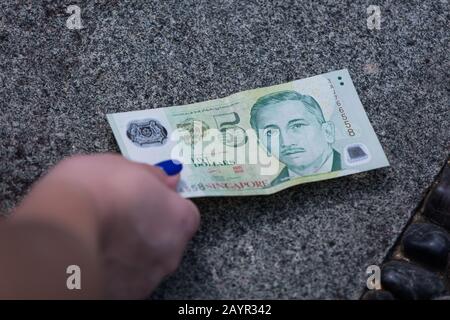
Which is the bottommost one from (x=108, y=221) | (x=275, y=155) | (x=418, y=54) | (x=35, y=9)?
(x=108, y=221)

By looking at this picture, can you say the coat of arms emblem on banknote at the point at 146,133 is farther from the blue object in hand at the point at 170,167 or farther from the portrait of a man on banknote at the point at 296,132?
the portrait of a man on banknote at the point at 296,132

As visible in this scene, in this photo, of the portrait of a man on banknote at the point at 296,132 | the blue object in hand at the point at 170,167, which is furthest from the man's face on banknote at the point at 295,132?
the blue object in hand at the point at 170,167

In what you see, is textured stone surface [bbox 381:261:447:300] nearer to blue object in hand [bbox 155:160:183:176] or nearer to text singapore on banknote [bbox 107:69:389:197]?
text singapore on banknote [bbox 107:69:389:197]

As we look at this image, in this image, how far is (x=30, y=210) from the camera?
3.59 ft

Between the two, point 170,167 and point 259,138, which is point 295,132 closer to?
point 259,138

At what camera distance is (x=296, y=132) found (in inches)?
58.7

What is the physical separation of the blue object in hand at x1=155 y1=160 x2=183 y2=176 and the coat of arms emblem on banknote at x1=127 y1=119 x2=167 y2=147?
0.08m

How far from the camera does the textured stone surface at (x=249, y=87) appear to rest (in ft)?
4.48

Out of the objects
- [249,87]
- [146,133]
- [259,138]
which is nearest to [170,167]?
[146,133]

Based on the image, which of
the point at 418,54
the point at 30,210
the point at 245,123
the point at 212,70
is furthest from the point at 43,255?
the point at 418,54

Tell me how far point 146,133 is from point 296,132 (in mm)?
339

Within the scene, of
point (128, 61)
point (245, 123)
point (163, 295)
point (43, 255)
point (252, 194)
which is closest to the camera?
point (43, 255)
